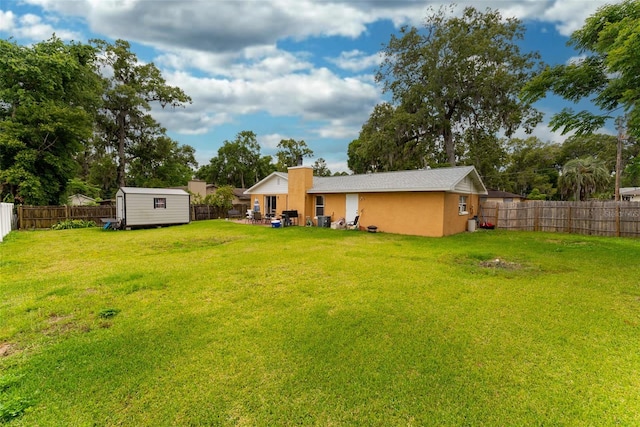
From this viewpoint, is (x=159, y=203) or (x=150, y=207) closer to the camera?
(x=150, y=207)

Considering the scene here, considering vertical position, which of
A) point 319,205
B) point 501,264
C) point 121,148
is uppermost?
point 121,148

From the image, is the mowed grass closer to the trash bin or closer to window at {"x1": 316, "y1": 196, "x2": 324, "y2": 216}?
the trash bin

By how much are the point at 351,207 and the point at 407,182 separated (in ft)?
10.9

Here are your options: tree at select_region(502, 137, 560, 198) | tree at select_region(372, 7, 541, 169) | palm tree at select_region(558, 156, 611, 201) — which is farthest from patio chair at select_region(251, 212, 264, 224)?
palm tree at select_region(558, 156, 611, 201)

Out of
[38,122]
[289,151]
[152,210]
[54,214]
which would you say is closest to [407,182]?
[152,210]

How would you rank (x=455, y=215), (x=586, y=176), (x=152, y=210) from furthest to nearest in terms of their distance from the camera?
1. (x=586, y=176)
2. (x=152, y=210)
3. (x=455, y=215)

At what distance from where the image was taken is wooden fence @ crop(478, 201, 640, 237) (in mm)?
12117

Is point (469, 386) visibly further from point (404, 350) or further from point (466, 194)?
point (466, 194)

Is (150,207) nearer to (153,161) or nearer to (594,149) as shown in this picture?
(153,161)

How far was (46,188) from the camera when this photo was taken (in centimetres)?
1662

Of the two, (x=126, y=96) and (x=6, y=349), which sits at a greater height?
(x=126, y=96)

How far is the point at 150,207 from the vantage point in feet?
53.3

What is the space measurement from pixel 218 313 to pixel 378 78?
25925 mm

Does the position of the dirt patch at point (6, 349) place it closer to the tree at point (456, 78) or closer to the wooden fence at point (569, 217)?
the wooden fence at point (569, 217)
